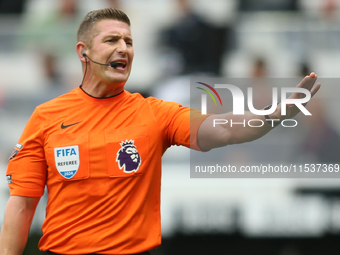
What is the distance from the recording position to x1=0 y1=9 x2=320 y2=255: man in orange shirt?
1877mm

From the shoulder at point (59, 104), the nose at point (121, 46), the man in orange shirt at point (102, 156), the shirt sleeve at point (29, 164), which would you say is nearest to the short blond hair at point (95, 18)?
the man in orange shirt at point (102, 156)

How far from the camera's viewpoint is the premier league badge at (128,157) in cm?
192

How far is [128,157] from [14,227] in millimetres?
649

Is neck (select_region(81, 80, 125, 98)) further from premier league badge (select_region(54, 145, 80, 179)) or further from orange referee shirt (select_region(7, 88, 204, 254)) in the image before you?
premier league badge (select_region(54, 145, 80, 179))

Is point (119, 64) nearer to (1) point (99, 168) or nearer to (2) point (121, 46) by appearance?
(2) point (121, 46)

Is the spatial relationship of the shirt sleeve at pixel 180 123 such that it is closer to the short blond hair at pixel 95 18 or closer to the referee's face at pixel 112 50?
the referee's face at pixel 112 50

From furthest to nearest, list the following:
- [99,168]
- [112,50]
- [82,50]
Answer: [82,50] < [112,50] < [99,168]

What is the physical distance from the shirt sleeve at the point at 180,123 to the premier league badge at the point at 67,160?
45cm

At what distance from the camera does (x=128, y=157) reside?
1937 millimetres

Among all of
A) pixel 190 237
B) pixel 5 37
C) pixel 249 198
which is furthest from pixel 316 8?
pixel 5 37

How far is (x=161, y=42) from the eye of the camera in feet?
14.0

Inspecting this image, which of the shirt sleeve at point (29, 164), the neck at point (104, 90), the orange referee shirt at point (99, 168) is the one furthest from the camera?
the neck at point (104, 90)

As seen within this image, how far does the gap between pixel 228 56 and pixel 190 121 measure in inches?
93.1

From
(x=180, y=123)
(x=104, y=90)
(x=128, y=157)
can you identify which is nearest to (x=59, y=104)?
(x=104, y=90)
